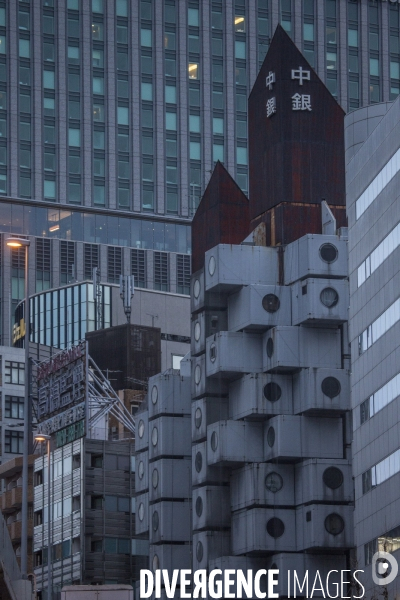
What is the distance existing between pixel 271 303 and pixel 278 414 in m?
7.60

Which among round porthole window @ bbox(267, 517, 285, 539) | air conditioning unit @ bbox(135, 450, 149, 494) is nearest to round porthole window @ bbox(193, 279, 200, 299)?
air conditioning unit @ bbox(135, 450, 149, 494)

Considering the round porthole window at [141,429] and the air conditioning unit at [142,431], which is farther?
A: the round porthole window at [141,429]

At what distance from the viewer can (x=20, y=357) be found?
577ft

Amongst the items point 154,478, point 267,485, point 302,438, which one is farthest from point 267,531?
point 154,478

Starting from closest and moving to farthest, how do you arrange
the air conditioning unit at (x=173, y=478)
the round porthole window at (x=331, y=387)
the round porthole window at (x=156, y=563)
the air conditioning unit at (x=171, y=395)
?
the round porthole window at (x=331, y=387) < the round porthole window at (x=156, y=563) < the air conditioning unit at (x=173, y=478) < the air conditioning unit at (x=171, y=395)

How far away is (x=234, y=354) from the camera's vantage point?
113438mm

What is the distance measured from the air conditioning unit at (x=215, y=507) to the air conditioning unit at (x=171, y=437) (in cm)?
904

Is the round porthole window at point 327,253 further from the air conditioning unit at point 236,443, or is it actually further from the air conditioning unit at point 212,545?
the air conditioning unit at point 212,545

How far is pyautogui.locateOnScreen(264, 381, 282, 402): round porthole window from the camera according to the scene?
11150 cm

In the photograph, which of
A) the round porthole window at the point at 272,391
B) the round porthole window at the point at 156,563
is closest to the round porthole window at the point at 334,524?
the round porthole window at the point at 272,391

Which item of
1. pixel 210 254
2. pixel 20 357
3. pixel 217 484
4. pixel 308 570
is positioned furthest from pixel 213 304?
pixel 20 357

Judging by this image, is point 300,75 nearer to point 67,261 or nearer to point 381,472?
point 381,472

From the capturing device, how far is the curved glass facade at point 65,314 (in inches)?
7293

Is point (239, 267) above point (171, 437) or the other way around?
above
